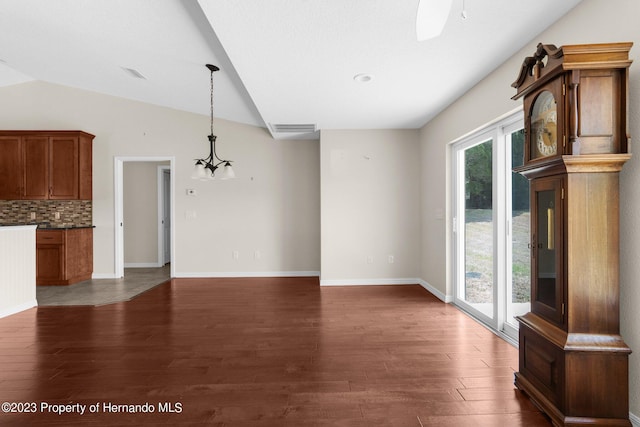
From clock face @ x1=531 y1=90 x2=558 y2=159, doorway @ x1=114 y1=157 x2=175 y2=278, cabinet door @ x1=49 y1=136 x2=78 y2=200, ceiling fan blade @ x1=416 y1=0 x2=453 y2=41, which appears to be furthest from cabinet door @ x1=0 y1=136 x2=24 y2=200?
clock face @ x1=531 y1=90 x2=558 y2=159

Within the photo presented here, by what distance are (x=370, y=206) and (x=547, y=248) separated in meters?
3.25

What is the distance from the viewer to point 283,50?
8.20 feet

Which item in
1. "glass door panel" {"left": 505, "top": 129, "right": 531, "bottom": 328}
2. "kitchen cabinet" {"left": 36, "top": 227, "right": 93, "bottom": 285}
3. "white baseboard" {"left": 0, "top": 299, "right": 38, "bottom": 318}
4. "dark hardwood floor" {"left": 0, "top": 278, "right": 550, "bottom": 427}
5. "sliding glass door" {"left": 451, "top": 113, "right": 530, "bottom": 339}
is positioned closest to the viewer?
"dark hardwood floor" {"left": 0, "top": 278, "right": 550, "bottom": 427}

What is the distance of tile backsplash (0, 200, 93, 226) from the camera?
5309 mm

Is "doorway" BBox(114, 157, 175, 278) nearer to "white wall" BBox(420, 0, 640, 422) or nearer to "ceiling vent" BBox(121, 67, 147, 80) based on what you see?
"ceiling vent" BBox(121, 67, 147, 80)

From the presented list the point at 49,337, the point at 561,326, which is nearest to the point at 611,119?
the point at 561,326

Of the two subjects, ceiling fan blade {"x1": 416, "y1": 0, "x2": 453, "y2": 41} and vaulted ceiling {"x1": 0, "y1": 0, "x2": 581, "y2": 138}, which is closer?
Answer: ceiling fan blade {"x1": 416, "y1": 0, "x2": 453, "y2": 41}

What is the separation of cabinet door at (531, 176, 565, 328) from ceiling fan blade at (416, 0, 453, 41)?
1.16 metres

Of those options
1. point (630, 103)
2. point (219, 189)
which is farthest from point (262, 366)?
point (219, 189)

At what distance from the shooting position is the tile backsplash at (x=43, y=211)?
5.31 m

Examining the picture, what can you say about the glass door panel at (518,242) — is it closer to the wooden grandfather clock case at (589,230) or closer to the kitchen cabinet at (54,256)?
the wooden grandfather clock case at (589,230)

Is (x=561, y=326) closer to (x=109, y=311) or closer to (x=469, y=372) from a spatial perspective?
(x=469, y=372)

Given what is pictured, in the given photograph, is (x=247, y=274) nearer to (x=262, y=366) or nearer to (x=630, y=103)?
(x=262, y=366)

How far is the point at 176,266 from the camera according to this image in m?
5.59
